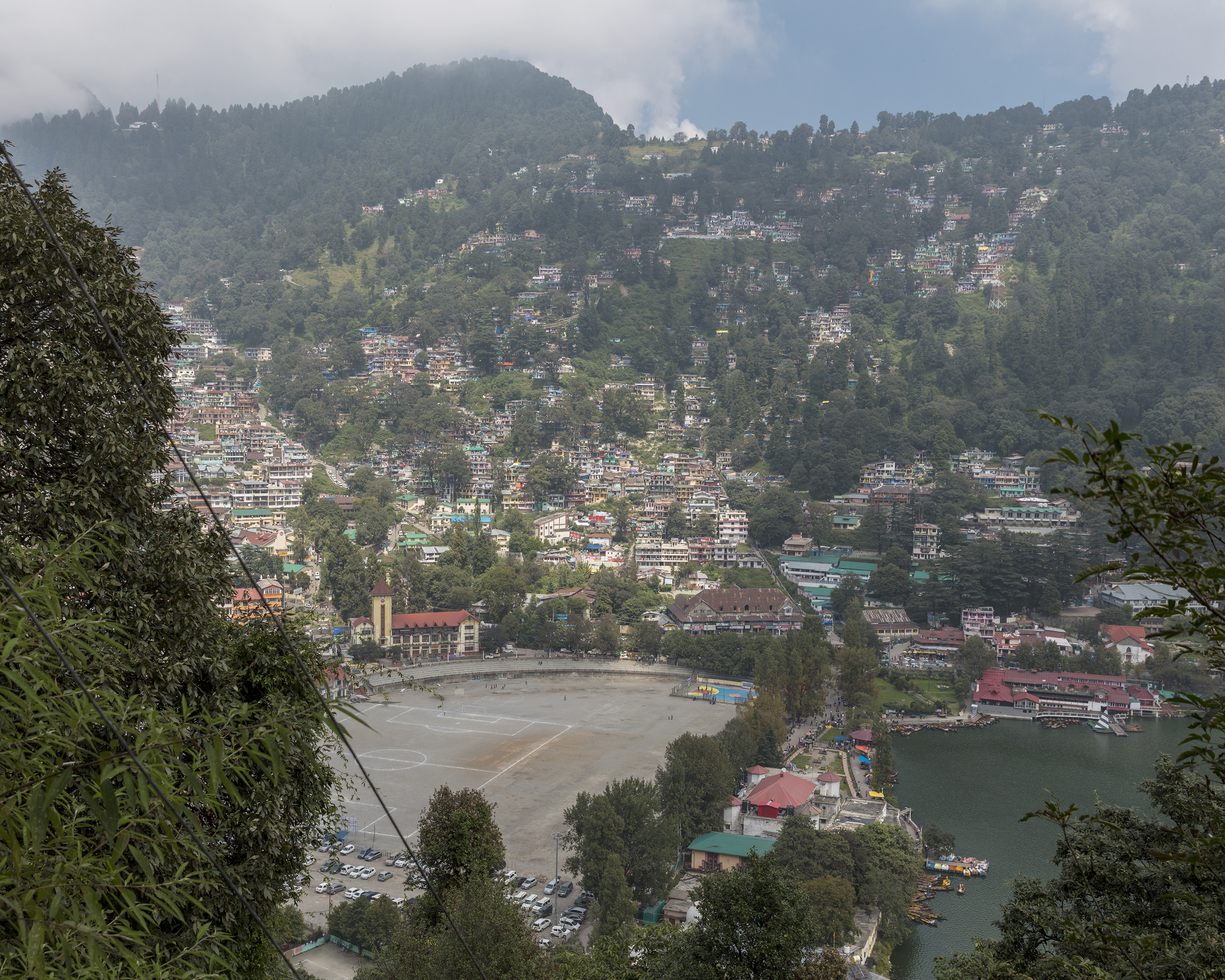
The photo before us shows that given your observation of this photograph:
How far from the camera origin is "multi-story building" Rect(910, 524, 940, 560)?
25281 mm

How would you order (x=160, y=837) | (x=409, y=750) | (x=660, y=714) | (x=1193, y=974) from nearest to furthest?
(x=160, y=837), (x=1193, y=974), (x=409, y=750), (x=660, y=714)

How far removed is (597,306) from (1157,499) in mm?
42359

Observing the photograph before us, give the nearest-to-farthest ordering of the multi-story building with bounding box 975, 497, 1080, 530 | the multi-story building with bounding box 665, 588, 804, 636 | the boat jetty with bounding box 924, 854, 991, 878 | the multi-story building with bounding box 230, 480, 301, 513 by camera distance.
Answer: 1. the boat jetty with bounding box 924, 854, 991, 878
2. the multi-story building with bounding box 665, 588, 804, 636
3. the multi-story building with bounding box 975, 497, 1080, 530
4. the multi-story building with bounding box 230, 480, 301, 513

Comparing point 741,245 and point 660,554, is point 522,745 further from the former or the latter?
point 741,245

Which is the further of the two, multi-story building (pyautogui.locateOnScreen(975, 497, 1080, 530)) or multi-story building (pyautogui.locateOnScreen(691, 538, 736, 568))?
multi-story building (pyautogui.locateOnScreen(691, 538, 736, 568))

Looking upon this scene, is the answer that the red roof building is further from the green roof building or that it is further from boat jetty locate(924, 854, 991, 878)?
boat jetty locate(924, 854, 991, 878)

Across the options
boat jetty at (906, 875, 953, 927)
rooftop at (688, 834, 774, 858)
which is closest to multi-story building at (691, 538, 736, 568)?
rooftop at (688, 834, 774, 858)

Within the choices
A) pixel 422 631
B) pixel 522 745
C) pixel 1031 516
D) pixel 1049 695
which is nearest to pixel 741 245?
pixel 1031 516

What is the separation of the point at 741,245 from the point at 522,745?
38847mm

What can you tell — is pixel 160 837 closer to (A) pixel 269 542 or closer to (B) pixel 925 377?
(A) pixel 269 542

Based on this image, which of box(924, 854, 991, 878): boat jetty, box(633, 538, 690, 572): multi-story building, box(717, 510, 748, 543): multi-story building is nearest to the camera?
box(924, 854, 991, 878): boat jetty

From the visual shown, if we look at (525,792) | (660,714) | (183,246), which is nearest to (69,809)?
(525,792)

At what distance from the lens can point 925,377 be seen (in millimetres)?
36094

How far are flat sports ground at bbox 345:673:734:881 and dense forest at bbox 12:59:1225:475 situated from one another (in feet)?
49.6
